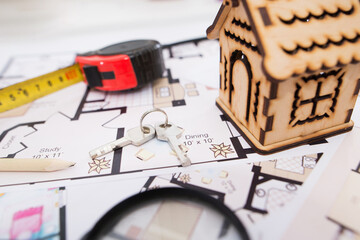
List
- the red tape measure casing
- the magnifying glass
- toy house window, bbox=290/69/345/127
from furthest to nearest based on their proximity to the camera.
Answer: the red tape measure casing → toy house window, bbox=290/69/345/127 → the magnifying glass

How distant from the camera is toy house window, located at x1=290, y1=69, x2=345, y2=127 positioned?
58cm

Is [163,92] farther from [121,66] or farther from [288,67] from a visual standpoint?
[288,67]

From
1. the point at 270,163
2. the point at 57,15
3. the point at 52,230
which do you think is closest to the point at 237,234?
the point at 270,163

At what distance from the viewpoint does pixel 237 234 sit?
0.47 metres

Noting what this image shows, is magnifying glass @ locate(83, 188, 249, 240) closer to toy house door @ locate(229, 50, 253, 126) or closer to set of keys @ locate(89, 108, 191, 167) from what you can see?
set of keys @ locate(89, 108, 191, 167)

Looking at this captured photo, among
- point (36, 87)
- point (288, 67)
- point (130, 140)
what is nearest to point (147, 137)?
point (130, 140)

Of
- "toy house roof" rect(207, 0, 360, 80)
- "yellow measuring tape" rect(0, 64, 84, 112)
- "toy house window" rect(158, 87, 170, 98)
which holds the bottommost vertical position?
"toy house window" rect(158, 87, 170, 98)

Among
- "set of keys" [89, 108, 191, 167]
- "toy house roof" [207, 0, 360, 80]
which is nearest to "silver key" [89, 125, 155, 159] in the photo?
"set of keys" [89, 108, 191, 167]

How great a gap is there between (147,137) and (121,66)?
30 cm

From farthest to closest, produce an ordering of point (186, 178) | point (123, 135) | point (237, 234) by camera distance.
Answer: point (123, 135) < point (186, 178) < point (237, 234)

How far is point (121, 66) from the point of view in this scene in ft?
2.86

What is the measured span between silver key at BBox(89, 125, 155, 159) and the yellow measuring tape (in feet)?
1.49

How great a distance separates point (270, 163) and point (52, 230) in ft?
1.60

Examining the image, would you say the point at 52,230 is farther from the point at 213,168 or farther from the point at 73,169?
the point at 213,168
